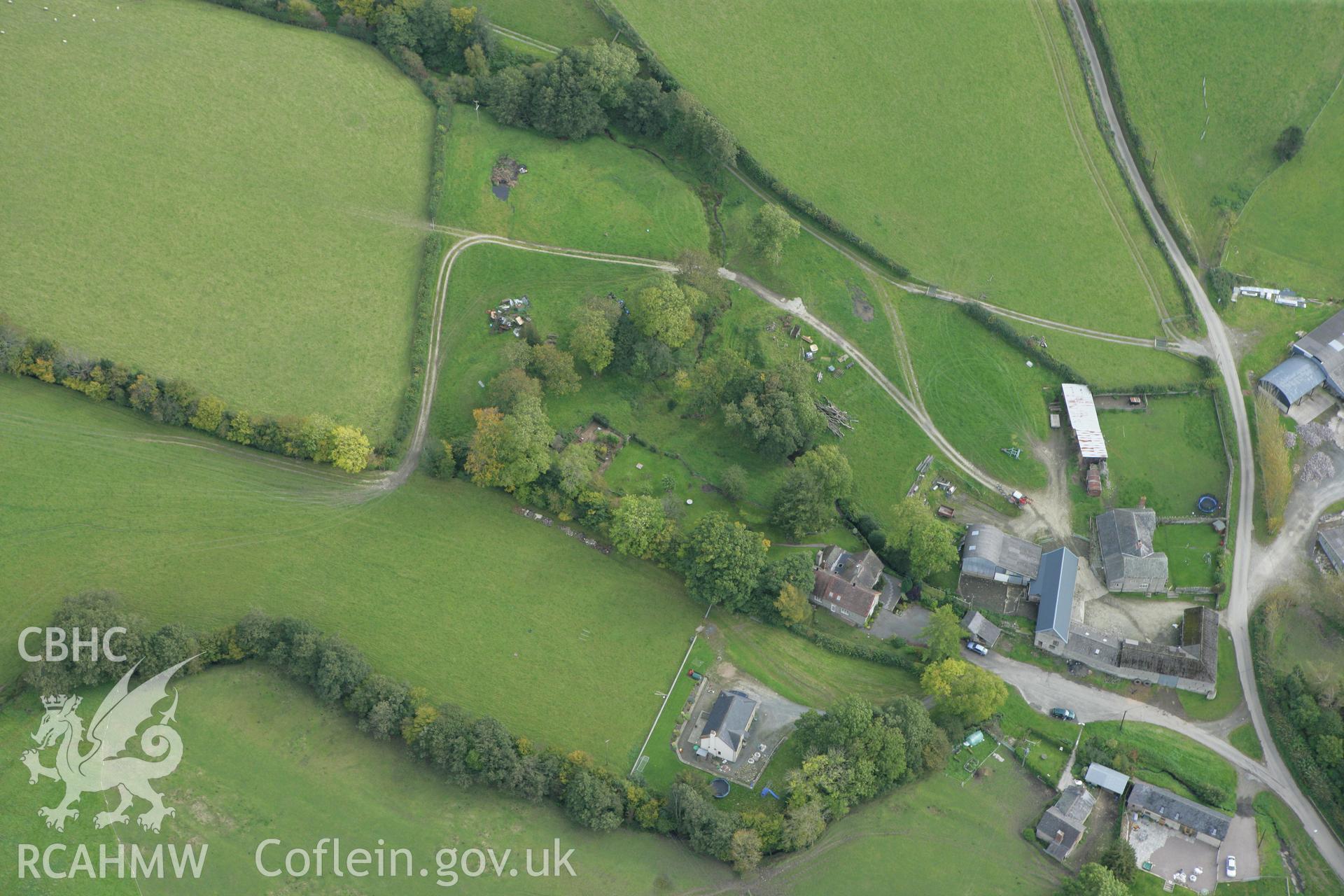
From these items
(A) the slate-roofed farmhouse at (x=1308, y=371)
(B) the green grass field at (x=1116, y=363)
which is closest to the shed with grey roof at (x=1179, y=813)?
(B) the green grass field at (x=1116, y=363)

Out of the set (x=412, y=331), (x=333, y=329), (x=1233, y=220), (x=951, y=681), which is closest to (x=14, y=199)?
(x=333, y=329)

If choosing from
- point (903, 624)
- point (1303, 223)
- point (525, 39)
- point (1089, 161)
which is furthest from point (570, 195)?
point (1303, 223)

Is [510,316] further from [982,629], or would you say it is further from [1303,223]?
[1303,223]

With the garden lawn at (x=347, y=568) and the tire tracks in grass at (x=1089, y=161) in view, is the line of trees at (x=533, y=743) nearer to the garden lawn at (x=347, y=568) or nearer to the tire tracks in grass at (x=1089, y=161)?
the garden lawn at (x=347, y=568)

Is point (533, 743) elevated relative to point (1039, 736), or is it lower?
lower

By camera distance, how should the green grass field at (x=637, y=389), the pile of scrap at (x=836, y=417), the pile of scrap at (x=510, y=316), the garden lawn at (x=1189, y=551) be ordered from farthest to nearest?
1. the pile of scrap at (x=510, y=316)
2. the pile of scrap at (x=836, y=417)
3. the green grass field at (x=637, y=389)
4. the garden lawn at (x=1189, y=551)

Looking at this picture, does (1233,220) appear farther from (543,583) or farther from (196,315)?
(196,315)
